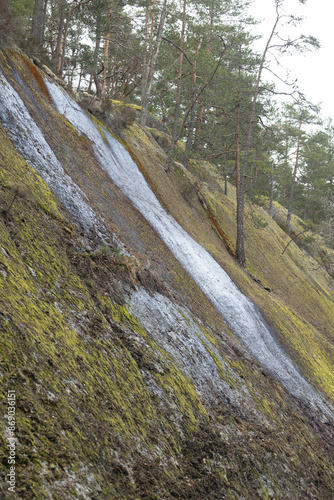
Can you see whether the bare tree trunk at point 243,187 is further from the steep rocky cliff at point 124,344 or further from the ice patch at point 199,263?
the ice patch at point 199,263

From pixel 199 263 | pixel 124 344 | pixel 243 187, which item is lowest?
pixel 124 344

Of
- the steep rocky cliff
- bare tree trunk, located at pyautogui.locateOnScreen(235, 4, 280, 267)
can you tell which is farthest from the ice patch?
bare tree trunk, located at pyautogui.locateOnScreen(235, 4, 280, 267)

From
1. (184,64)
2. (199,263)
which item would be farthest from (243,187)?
(184,64)

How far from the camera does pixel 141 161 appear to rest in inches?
647

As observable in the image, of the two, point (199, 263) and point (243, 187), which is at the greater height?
point (243, 187)

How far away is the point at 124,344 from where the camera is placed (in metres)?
5.97

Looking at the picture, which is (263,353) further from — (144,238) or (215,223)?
(215,223)

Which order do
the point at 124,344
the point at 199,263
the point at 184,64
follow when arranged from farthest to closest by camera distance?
the point at 184,64, the point at 199,263, the point at 124,344

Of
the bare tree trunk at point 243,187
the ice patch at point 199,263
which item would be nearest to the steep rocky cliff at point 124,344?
the ice patch at point 199,263

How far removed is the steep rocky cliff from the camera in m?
3.84

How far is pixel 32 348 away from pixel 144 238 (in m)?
7.24

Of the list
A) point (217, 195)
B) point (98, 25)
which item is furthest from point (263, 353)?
point (98, 25)

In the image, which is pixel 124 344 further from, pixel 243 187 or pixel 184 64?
pixel 184 64

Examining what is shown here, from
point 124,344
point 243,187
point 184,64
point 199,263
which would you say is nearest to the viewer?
point 124,344
